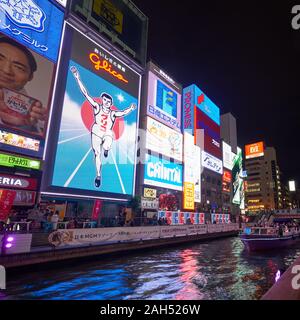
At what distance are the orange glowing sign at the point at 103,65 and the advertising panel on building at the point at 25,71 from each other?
19.2 feet

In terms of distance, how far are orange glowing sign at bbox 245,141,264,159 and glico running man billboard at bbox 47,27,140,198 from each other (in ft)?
392

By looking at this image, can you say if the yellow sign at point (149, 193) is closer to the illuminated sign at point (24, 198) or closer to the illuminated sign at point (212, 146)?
the illuminated sign at point (24, 198)

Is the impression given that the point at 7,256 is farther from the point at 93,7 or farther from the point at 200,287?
the point at 93,7

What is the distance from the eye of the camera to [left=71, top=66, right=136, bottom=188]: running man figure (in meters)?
31.3

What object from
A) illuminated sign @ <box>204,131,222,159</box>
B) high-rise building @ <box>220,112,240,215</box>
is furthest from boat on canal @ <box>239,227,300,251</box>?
high-rise building @ <box>220,112,240,215</box>

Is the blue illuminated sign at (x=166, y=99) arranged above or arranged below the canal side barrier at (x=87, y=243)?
above

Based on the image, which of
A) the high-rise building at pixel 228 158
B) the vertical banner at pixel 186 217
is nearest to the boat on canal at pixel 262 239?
the vertical banner at pixel 186 217

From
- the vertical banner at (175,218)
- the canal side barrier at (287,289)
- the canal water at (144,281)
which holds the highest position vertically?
the vertical banner at (175,218)

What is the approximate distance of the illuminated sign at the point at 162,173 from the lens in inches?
1629
